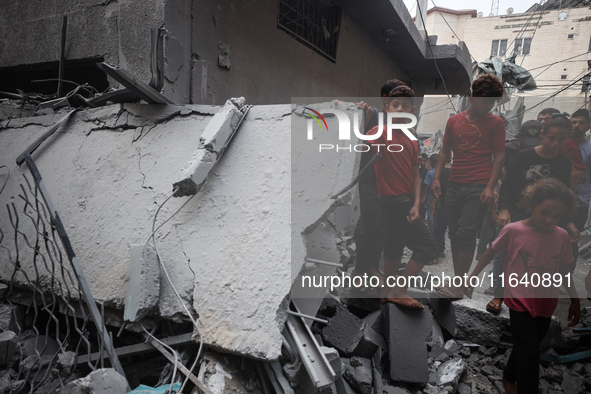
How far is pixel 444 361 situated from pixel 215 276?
1577 mm

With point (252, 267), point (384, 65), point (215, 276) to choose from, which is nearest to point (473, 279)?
point (252, 267)

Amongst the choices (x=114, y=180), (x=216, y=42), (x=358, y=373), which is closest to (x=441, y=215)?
(x=358, y=373)

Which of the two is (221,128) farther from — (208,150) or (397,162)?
(397,162)

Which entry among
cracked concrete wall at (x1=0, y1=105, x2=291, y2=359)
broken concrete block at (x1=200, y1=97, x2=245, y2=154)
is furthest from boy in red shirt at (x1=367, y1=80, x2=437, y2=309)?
broken concrete block at (x1=200, y1=97, x2=245, y2=154)

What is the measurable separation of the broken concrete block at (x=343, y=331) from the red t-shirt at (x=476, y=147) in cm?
103

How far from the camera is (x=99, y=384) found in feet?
4.27

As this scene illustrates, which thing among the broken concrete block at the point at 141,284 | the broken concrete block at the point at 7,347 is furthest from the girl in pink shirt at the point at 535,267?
the broken concrete block at the point at 7,347

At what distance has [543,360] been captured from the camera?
2.25 m

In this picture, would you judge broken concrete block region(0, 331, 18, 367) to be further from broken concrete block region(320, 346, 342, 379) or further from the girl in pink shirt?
the girl in pink shirt

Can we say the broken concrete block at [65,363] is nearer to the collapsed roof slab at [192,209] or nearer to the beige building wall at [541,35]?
the collapsed roof slab at [192,209]

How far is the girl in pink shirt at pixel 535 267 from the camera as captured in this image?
1806mm

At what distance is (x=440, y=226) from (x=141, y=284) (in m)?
1.72

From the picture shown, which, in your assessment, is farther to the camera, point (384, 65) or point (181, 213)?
point (384, 65)

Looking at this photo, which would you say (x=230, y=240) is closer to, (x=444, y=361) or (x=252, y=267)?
(x=252, y=267)
